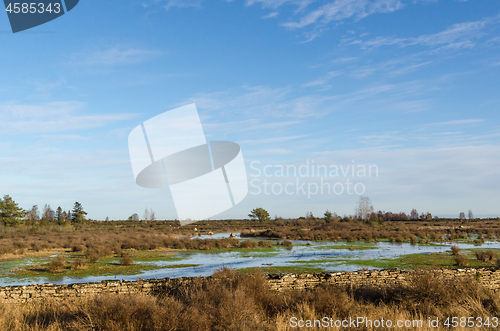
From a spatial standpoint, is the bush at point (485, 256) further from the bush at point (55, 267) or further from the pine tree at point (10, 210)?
the pine tree at point (10, 210)

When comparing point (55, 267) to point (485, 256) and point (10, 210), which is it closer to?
point (485, 256)

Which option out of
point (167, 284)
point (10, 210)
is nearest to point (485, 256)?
point (167, 284)

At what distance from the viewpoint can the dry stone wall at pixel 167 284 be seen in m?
14.3

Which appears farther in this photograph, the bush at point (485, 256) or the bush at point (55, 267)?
the bush at point (485, 256)

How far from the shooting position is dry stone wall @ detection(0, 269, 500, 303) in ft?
47.0

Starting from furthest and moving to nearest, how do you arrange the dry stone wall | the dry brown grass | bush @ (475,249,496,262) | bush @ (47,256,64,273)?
bush @ (475,249,496,262) < bush @ (47,256,64,273) < the dry stone wall < the dry brown grass

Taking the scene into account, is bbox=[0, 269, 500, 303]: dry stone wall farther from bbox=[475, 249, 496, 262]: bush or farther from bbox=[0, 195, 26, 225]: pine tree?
bbox=[0, 195, 26, 225]: pine tree

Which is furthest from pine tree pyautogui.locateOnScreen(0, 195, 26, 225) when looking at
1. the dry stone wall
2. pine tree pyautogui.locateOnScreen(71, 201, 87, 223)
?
the dry stone wall

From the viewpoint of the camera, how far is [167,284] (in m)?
14.6

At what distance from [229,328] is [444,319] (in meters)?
7.12

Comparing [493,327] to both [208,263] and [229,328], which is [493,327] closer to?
[229,328]

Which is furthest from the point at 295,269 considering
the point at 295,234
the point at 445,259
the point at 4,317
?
the point at 295,234

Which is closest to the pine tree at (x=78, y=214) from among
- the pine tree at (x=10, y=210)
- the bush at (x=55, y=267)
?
the pine tree at (x=10, y=210)

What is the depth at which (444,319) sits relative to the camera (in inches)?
427
